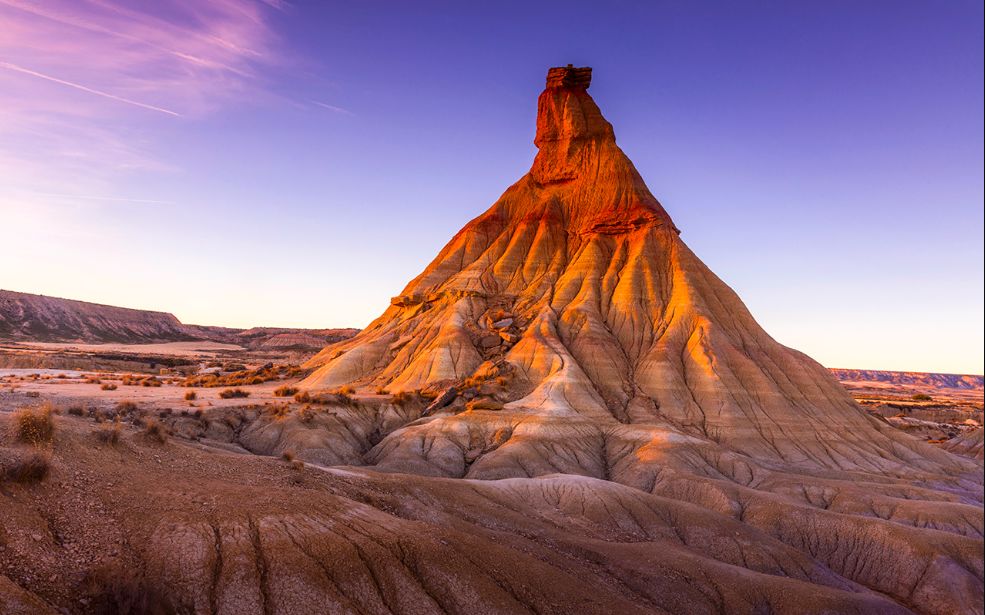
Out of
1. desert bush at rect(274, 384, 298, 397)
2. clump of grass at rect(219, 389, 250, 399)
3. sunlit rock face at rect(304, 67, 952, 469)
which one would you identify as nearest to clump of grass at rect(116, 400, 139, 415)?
Answer: clump of grass at rect(219, 389, 250, 399)

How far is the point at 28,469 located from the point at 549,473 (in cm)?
2753

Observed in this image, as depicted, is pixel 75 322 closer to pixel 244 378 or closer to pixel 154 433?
pixel 244 378

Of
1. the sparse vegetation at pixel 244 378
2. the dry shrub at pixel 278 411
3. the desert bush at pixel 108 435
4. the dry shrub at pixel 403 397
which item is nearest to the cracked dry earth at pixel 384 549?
the desert bush at pixel 108 435

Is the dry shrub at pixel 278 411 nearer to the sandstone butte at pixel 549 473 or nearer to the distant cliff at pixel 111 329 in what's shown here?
the sandstone butte at pixel 549 473

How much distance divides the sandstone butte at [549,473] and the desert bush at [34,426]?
464 mm

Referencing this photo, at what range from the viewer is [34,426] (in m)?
13.9

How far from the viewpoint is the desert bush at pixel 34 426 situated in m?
13.7

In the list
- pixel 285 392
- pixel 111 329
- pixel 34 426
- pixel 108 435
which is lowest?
pixel 285 392

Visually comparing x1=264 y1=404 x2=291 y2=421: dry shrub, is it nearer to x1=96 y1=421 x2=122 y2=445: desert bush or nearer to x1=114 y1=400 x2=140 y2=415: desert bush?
x1=114 y1=400 x2=140 y2=415: desert bush

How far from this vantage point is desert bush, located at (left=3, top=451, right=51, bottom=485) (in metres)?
11.7

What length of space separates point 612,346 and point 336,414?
1164 inches

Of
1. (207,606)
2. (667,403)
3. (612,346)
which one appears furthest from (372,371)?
(207,606)

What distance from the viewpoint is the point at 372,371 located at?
193 feet

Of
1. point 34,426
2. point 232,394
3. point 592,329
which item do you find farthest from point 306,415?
point 592,329
